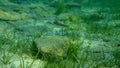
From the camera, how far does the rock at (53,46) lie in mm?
4496

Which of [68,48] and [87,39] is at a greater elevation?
[68,48]

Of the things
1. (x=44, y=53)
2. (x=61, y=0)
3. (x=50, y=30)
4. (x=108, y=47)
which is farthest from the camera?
(x=61, y=0)

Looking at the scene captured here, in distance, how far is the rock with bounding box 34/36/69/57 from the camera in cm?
450

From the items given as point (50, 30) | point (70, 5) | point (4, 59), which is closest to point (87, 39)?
point (50, 30)

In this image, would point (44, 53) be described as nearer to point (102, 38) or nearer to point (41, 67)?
point (41, 67)

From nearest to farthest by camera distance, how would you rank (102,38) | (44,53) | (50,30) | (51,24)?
(44,53)
(102,38)
(50,30)
(51,24)

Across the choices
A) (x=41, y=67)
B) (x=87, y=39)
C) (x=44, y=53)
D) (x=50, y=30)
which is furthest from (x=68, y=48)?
(x=50, y=30)

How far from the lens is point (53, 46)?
4672 millimetres

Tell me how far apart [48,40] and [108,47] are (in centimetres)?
162

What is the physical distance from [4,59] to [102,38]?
3.30 metres

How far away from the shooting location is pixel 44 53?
4.47 metres

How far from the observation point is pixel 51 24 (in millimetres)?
8477

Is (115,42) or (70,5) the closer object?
(115,42)

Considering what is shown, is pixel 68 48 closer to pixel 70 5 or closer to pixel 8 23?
pixel 8 23
